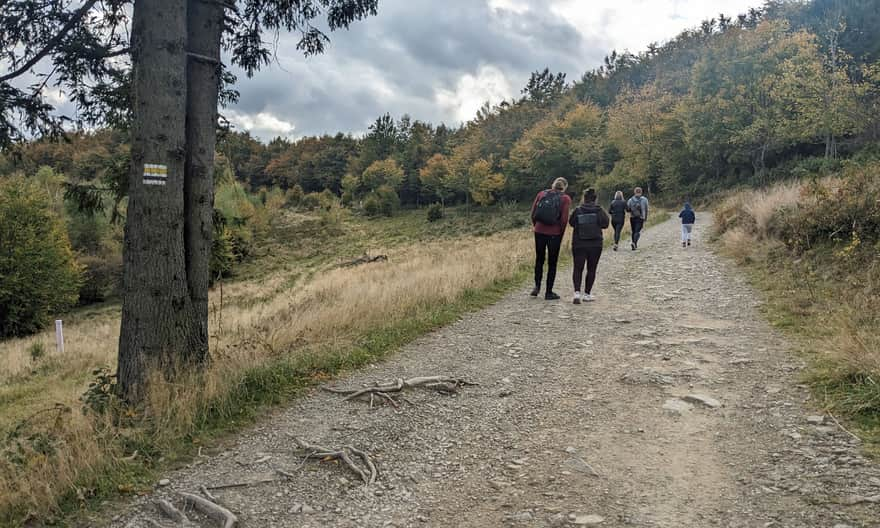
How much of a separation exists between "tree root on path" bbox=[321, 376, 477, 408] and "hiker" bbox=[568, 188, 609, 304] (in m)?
4.23

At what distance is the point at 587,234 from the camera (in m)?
8.61

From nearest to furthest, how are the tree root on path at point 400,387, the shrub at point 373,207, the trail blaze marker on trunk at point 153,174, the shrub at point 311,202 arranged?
the trail blaze marker on trunk at point 153,174
the tree root on path at point 400,387
the shrub at point 373,207
the shrub at point 311,202

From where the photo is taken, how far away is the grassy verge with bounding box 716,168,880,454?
412 cm

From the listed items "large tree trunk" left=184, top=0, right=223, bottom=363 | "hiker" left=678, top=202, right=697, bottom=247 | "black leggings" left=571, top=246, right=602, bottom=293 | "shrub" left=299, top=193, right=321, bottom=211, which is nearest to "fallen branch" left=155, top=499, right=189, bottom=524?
"large tree trunk" left=184, top=0, right=223, bottom=363

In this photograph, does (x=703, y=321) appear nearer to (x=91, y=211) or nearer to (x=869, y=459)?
(x=869, y=459)

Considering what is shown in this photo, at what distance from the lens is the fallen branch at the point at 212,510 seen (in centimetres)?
290

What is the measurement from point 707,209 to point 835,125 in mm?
9677

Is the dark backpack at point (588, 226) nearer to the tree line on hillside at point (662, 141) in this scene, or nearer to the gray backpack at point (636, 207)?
the tree line on hillside at point (662, 141)

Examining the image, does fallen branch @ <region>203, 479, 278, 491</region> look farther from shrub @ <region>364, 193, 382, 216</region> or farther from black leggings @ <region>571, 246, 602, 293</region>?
shrub @ <region>364, 193, 382, 216</region>

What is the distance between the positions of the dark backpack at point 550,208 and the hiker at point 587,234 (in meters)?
0.35

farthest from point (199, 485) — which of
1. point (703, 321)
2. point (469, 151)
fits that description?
point (469, 151)

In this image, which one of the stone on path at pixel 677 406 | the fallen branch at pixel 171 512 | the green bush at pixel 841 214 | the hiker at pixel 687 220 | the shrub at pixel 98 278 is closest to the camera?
the fallen branch at pixel 171 512

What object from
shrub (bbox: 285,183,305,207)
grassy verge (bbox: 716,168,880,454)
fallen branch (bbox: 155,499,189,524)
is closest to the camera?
fallen branch (bbox: 155,499,189,524)

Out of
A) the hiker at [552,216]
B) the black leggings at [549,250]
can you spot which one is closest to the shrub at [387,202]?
the black leggings at [549,250]
